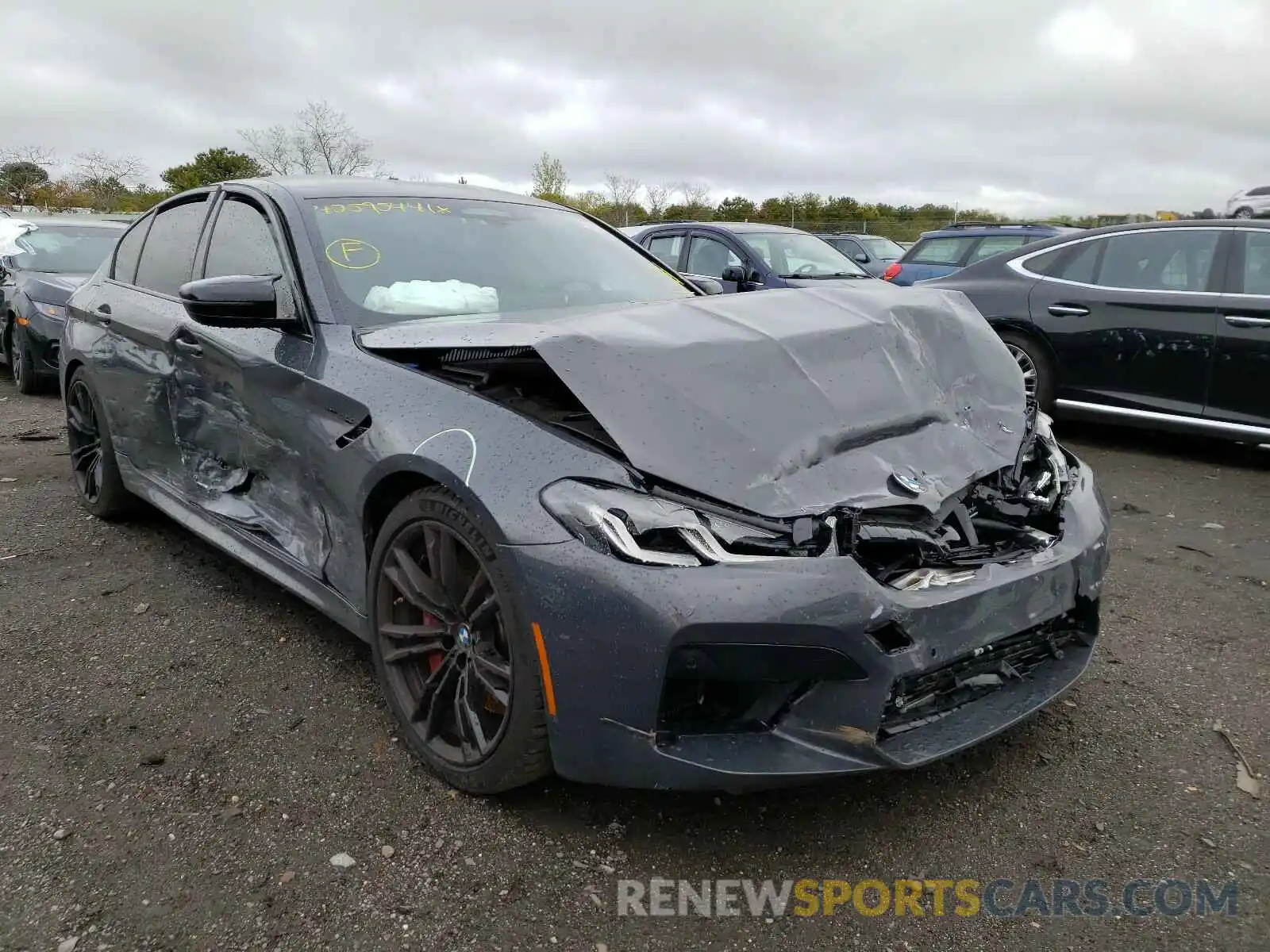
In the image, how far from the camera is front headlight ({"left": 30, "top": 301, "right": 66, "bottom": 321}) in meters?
7.55

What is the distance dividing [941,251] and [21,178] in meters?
30.5

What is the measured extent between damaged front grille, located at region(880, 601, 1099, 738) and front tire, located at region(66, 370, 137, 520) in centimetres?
378

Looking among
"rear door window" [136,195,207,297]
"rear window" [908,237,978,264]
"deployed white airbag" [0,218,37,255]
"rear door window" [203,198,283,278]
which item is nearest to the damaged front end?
"rear door window" [203,198,283,278]

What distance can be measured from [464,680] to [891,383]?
1.38 meters

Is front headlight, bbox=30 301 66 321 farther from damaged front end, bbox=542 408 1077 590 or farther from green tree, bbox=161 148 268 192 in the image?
green tree, bbox=161 148 268 192

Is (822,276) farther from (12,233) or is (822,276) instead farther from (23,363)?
(12,233)

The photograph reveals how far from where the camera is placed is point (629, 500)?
6.57 ft

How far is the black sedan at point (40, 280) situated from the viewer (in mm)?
7676

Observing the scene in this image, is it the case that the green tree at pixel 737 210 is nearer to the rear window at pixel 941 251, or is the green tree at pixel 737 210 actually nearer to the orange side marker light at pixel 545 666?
the rear window at pixel 941 251

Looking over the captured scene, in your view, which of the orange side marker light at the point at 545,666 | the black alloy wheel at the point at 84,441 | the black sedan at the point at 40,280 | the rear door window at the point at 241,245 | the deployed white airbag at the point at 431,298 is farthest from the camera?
the black sedan at the point at 40,280

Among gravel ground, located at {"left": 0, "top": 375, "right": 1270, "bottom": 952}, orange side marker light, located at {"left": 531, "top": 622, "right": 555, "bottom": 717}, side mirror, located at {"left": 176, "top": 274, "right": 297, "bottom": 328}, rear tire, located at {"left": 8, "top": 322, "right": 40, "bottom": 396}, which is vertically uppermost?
side mirror, located at {"left": 176, "top": 274, "right": 297, "bottom": 328}

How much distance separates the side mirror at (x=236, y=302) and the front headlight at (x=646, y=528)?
1.33 m

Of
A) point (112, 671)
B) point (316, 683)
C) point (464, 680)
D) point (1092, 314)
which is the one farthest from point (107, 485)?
point (1092, 314)

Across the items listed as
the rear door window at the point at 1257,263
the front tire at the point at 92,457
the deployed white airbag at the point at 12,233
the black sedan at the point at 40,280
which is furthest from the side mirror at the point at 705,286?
the deployed white airbag at the point at 12,233
